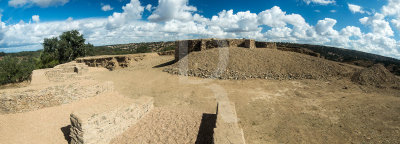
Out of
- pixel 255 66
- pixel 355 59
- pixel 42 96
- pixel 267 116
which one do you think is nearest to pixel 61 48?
pixel 42 96

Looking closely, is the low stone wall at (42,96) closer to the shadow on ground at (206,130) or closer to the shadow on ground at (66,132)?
the shadow on ground at (66,132)

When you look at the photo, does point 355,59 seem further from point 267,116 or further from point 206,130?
point 206,130

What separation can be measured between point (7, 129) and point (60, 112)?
4.53ft

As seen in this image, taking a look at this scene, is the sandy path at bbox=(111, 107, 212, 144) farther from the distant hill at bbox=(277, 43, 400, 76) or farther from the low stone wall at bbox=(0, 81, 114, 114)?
the distant hill at bbox=(277, 43, 400, 76)

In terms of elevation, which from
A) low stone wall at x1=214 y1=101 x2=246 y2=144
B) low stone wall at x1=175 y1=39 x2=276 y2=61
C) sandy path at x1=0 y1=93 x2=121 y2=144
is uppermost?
low stone wall at x1=175 y1=39 x2=276 y2=61

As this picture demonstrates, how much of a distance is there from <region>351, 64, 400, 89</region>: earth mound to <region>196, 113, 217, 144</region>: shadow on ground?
38.2ft

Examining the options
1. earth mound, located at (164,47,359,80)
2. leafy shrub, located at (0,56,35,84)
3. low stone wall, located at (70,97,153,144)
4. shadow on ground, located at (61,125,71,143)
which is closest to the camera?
A: low stone wall, located at (70,97,153,144)

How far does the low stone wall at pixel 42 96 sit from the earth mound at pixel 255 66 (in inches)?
339

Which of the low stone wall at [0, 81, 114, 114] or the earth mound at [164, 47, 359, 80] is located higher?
the earth mound at [164, 47, 359, 80]

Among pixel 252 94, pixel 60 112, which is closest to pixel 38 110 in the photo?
pixel 60 112

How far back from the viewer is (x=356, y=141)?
5.45 meters

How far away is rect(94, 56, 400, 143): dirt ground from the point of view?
5.90m

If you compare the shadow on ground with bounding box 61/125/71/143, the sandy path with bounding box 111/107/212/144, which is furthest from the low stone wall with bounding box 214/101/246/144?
the shadow on ground with bounding box 61/125/71/143

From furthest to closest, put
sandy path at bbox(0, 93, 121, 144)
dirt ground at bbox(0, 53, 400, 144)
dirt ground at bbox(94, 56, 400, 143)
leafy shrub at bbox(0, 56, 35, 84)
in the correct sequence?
1. leafy shrub at bbox(0, 56, 35, 84)
2. dirt ground at bbox(94, 56, 400, 143)
3. dirt ground at bbox(0, 53, 400, 144)
4. sandy path at bbox(0, 93, 121, 144)
